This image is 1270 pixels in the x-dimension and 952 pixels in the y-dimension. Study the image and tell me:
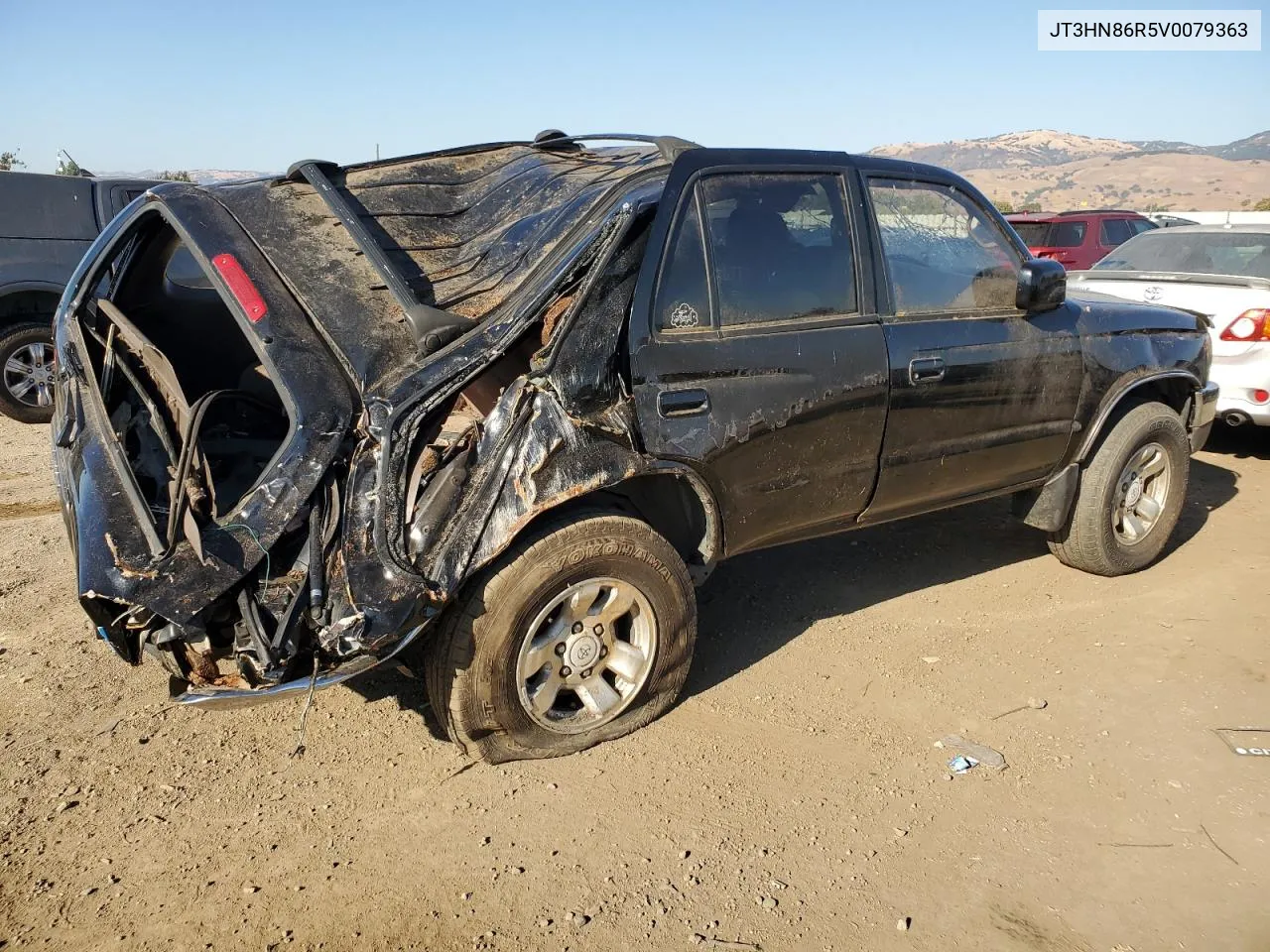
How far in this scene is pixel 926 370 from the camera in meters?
3.74

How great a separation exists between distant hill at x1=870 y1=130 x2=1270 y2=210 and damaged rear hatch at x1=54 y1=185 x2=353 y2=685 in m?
56.9

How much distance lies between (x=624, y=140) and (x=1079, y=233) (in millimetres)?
12049

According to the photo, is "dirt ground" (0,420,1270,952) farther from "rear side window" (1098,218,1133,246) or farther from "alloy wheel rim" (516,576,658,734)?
"rear side window" (1098,218,1133,246)

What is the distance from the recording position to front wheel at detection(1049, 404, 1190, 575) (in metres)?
4.63

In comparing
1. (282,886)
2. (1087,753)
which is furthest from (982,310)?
(282,886)

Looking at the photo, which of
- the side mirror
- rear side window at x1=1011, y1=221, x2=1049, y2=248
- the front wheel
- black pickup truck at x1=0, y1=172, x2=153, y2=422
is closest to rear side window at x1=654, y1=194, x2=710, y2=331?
the side mirror

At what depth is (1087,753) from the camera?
3.36 m

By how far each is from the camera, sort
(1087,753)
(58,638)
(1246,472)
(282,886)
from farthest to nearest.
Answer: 1. (1246,472)
2. (58,638)
3. (1087,753)
4. (282,886)

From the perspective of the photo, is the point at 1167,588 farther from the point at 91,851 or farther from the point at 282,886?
the point at 91,851

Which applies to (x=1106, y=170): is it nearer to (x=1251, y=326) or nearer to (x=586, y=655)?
(x=1251, y=326)

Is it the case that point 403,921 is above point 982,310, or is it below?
below

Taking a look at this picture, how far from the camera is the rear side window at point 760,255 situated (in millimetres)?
3223

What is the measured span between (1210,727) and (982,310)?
182cm

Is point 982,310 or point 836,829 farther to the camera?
point 982,310
